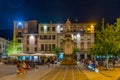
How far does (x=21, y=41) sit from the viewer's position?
13512cm

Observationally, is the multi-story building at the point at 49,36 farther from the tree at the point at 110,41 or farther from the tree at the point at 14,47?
the tree at the point at 110,41

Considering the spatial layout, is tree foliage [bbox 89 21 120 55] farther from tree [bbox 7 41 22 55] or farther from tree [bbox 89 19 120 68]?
tree [bbox 7 41 22 55]

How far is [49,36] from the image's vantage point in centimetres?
13212

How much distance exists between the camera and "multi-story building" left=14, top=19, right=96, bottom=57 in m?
132

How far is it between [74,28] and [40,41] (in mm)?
15430

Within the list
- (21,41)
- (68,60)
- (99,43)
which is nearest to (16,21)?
(21,41)

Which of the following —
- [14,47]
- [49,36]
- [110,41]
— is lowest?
[110,41]

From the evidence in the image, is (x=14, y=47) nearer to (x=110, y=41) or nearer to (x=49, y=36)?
(x=49, y=36)

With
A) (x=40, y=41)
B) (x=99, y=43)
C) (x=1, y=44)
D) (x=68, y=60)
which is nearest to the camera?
(x=99, y=43)

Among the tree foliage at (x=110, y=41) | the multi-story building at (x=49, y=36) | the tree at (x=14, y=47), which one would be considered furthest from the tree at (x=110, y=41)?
the tree at (x=14, y=47)

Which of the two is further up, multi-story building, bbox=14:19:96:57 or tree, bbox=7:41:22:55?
multi-story building, bbox=14:19:96:57

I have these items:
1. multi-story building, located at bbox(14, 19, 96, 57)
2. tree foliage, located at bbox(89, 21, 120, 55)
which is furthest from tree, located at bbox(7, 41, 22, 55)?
tree foliage, located at bbox(89, 21, 120, 55)

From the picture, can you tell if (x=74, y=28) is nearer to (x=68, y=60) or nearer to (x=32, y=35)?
(x=32, y=35)

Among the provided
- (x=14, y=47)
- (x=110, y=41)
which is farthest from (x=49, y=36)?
(x=110, y=41)
